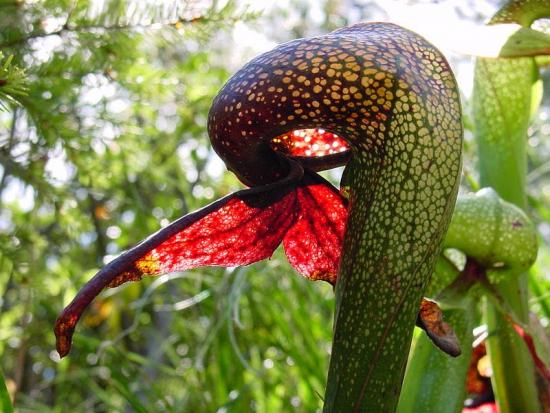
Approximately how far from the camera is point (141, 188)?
2.29 meters

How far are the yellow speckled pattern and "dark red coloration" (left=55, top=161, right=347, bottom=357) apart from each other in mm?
66

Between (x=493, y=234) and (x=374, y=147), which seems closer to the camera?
(x=374, y=147)

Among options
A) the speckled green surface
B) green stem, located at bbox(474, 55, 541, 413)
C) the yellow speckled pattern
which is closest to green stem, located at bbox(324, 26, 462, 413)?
the yellow speckled pattern

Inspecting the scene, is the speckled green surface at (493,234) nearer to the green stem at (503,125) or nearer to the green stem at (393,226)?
the green stem at (503,125)

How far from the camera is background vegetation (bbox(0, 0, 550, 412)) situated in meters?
0.96

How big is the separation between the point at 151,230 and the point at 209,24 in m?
0.90

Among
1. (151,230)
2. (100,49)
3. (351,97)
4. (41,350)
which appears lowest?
(41,350)

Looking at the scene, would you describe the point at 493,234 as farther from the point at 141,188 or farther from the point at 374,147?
the point at 141,188

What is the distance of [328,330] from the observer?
1.51 metres

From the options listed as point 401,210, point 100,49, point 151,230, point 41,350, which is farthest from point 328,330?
point 41,350

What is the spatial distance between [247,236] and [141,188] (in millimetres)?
1650

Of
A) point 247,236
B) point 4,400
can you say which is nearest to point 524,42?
point 247,236

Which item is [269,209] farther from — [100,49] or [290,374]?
[290,374]

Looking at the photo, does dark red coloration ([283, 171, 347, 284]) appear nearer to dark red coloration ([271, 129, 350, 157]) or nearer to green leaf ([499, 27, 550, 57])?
dark red coloration ([271, 129, 350, 157])
